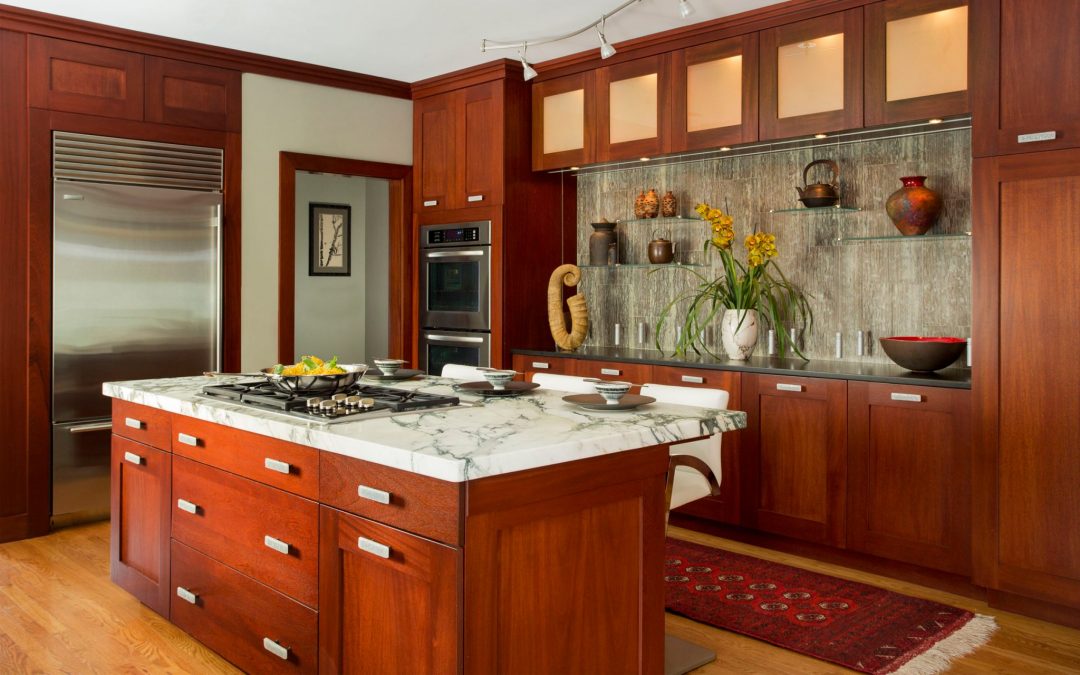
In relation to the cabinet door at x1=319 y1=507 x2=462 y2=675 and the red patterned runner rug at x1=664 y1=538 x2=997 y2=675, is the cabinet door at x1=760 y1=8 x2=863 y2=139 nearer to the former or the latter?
the red patterned runner rug at x1=664 y1=538 x2=997 y2=675

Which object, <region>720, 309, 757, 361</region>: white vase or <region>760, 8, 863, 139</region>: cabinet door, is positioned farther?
<region>720, 309, 757, 361</region>: white vase

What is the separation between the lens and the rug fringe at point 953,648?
2.69 meters

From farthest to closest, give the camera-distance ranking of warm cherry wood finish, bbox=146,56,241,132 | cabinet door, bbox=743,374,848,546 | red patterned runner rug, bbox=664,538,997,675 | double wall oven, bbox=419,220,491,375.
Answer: double wall oven, bbox=419,220,491,375, warm cherry wood finish, bbox=146,56,241,132, cabinet door, bbox=743,374,848,546, red patterned runner rug, bbox=664,538,997,675

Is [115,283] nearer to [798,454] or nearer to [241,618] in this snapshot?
[241,618]

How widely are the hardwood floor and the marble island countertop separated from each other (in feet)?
2.70

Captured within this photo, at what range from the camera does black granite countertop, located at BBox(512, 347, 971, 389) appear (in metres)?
3.43

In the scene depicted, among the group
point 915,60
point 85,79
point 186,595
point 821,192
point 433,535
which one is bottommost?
point 186,595

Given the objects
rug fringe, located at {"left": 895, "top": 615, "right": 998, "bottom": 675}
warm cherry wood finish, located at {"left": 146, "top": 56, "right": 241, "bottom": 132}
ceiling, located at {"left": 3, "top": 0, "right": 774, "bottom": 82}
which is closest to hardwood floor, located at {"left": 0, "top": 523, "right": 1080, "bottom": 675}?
rug fringe, located at {"left": 895, "top": 615, "right": 998, "bottom": 675}

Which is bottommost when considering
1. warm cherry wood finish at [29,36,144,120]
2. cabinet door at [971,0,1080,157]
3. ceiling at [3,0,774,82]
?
cabinet door at [971,0,1080,157]

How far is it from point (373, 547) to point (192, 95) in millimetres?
3655

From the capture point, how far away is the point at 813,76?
3.85m

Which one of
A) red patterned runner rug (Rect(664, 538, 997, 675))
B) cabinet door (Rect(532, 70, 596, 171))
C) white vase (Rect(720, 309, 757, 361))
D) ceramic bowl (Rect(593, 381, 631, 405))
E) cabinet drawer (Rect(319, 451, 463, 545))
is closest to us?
cabinet drawer (Rect(319, 451, 463, 545))

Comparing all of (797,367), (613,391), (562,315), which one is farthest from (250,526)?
(562,315)

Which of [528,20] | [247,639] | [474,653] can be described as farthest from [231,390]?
[528,20]
